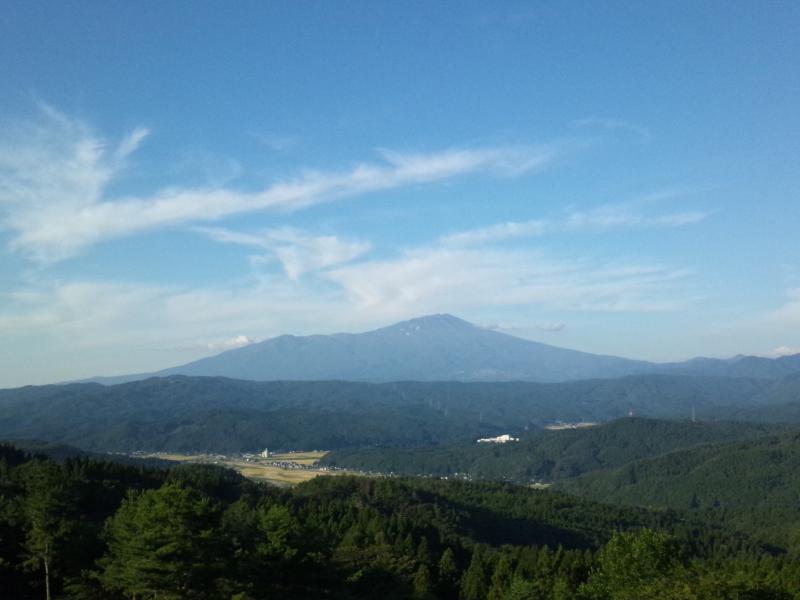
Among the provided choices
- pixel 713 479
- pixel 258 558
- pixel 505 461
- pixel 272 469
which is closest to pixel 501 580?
pixel 258 558

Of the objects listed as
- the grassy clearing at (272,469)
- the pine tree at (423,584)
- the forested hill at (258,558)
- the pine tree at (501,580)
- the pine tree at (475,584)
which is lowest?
the grassy clearing at (272,469)

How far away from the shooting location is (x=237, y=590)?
74.8 feet

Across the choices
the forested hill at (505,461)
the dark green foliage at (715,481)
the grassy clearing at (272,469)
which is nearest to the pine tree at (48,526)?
the grassy clearing at (272,469)

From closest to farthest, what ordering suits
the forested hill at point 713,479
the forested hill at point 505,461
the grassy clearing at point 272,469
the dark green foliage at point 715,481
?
the grassy clearing at point 272,469, the dark green foliage at point 715,481, the forested hill at point 713,479, the forested hill at point 505,461

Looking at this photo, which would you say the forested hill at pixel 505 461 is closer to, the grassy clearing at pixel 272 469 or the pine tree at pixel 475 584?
the grassy clearing at pixel 272 469

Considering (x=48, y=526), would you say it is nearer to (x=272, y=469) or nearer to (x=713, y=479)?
(x=272, y=469)

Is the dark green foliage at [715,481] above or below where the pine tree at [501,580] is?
below

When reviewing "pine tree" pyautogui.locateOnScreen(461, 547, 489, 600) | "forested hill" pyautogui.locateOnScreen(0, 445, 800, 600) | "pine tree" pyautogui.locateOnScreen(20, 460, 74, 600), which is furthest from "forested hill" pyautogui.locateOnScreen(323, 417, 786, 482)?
"pine tree" pyautogui.locateOnScreen(20, 460, 74, 600)

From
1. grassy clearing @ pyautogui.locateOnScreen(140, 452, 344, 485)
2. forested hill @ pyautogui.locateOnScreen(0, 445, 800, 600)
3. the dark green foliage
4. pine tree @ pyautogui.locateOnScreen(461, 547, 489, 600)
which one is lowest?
the dark green foliage

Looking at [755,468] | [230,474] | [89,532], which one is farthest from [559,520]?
[755,468]

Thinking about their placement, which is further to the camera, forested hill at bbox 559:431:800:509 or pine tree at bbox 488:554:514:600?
forested hill at bbox 559:431:800:509

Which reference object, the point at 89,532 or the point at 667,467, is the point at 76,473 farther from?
the point at 667,467

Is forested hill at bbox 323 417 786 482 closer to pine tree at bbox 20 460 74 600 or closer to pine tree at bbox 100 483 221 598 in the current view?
pine tree at bbox 20 460 74 600

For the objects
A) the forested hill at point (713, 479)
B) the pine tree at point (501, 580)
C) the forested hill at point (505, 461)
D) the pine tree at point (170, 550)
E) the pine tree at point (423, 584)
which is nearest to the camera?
the pine tree at point (170, 550)
